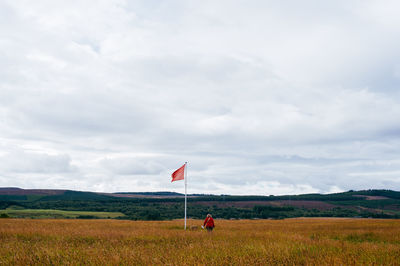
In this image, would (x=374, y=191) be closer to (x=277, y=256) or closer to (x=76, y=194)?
(x=76, y=194)

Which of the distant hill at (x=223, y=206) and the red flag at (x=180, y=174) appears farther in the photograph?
the distant hill at (x=223, y=206)

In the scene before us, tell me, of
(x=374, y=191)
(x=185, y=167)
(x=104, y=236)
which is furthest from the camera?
(x=374, y=191)

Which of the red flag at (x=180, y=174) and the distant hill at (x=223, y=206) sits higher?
the red flag at (x=180, y=174)

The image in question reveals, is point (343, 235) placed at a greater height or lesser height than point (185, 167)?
lesser

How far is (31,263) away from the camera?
8609mm

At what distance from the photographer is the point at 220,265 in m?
8.12

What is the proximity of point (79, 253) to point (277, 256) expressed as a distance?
18.9 ft

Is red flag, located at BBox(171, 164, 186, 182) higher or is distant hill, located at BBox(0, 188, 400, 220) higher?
red flag, located at BBox(171, 164, 186, 182)

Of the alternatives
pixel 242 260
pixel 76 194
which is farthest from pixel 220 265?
pixel 76 194

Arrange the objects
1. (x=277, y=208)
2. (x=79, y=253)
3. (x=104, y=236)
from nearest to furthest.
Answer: (x=79, y=253) < (x=104, y=236) < (x=277, y=208)

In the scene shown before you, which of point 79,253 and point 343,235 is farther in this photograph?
point 343,235

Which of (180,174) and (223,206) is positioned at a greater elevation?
(180,174)

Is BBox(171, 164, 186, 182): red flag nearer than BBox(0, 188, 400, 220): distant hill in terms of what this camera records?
Yes

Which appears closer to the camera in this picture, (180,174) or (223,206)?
(180,174)
